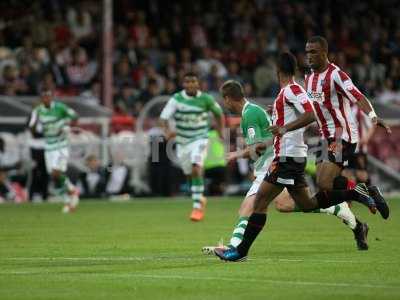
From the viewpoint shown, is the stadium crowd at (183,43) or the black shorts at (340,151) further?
the stadium crowd at (183,43)

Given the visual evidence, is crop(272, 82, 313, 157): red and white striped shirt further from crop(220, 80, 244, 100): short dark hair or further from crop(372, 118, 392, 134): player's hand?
crop(372, 118, 392, 134): player's hand

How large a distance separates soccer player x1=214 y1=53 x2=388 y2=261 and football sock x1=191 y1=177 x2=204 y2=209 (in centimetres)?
752

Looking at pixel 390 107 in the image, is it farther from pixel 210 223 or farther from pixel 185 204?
pixel 210 223

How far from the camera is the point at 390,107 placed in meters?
28.8

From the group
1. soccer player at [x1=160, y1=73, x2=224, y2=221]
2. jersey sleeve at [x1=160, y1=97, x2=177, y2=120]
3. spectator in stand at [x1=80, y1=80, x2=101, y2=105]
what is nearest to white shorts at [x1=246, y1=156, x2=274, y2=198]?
soccer player at [x1=160, y1=73, x2=224, y2=221]

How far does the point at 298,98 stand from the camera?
12164 mm

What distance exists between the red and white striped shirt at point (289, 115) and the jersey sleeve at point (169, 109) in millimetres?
8369

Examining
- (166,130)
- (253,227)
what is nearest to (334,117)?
(253,227)

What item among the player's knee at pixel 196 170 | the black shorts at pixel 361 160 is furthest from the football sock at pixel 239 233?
the black shorts at pixel 361 160

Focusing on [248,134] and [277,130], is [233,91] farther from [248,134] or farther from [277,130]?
[277,130]

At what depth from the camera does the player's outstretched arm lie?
11.9m

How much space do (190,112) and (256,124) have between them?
8179 mm

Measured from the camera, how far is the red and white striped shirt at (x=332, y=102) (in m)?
14.1

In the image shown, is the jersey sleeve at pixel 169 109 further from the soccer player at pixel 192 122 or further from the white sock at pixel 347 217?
the white sock at pixel 347 217
